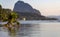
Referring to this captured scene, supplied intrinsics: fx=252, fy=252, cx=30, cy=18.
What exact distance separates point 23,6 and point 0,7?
20.2 feet

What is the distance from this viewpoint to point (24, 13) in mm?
40812

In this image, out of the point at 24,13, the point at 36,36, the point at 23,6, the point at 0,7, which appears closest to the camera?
the point at 36,36

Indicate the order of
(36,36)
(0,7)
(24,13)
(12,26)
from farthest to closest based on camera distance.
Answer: (24,13)
(0,7)
(12,26)
(36,36)

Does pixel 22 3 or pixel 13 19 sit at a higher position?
pixel 22 3

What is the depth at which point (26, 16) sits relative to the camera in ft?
133

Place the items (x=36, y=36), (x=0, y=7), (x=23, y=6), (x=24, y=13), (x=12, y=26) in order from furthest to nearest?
(x=23, y=6) < (x=24, y=13) < (x=0, y=7) < (x=12, y=26) < (x=36, y=36)

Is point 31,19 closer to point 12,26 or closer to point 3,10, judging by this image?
point 3,10

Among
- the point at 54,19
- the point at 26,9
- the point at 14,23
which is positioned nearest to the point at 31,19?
the point at 26,9

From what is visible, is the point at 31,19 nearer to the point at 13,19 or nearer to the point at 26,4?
the point at 26,4

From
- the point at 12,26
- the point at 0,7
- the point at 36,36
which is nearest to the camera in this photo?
the point at 36,36

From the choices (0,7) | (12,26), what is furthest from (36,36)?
(0,7)

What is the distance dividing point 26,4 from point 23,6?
2873mm

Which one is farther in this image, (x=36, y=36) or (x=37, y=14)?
(x=37, y=14)

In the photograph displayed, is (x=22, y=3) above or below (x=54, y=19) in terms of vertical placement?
above
